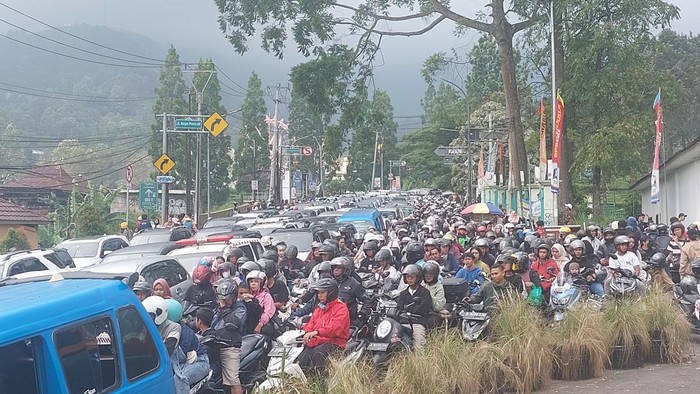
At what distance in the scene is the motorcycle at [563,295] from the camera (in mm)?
11570

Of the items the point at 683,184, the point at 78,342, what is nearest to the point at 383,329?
the point at 78,342

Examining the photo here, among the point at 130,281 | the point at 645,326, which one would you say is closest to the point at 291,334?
the point at 130,281

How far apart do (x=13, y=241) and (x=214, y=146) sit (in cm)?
3618

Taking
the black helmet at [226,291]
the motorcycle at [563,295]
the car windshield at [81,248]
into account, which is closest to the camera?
the black helmet at [226,291]

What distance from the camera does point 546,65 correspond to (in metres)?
35.6

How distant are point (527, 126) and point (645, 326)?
153 ft

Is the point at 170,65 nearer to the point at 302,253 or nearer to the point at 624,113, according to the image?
the point at 624,113

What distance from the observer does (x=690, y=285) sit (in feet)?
44.5

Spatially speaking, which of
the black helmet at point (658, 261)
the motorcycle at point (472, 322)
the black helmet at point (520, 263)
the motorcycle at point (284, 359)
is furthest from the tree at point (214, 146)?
the motorcycle at point (284, 359)

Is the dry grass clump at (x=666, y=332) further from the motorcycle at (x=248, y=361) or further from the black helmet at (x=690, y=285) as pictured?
the motorcycle at (x=248, y=361)

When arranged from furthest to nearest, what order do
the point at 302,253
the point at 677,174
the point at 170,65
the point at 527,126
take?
the point at 170,65 → the point at 527,126 → the point at 677,174 → the point at 302,253

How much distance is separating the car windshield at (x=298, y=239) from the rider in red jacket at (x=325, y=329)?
11.5 metres

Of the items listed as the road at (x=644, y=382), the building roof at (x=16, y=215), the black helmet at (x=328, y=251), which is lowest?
the road at (x=644, y=382)

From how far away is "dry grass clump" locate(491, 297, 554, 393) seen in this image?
10078 millimetres
